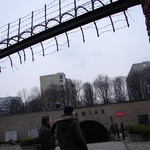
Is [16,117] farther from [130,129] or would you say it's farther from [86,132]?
[130,129]

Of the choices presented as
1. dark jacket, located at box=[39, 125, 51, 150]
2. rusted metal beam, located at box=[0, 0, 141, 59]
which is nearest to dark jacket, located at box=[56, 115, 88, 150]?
dark jacket, located at box=[39, 125, 51, 150]

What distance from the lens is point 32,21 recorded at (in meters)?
9.59

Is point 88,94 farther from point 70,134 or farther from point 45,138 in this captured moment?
point 70,134

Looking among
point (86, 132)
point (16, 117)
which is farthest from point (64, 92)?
point (86, 132)

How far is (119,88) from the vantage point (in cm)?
7275

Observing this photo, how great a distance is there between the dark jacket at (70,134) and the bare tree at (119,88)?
2624 inches

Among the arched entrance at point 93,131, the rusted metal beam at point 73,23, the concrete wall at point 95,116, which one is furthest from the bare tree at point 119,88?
the rusted metal beam at point 73,23

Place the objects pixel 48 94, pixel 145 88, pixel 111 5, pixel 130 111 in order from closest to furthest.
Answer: pixel 111 5 → pixel 130 111 → pixel 145 88 → pixel 48 94

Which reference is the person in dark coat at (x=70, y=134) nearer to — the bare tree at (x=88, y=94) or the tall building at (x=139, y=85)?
the tall building at (x=139, y=85)

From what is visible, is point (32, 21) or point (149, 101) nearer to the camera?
point (32, 21)

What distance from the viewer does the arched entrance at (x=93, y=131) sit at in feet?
61.3

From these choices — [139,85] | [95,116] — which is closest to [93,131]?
[95,116]

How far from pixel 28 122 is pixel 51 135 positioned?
32.4 meters

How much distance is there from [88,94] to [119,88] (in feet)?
29.8
